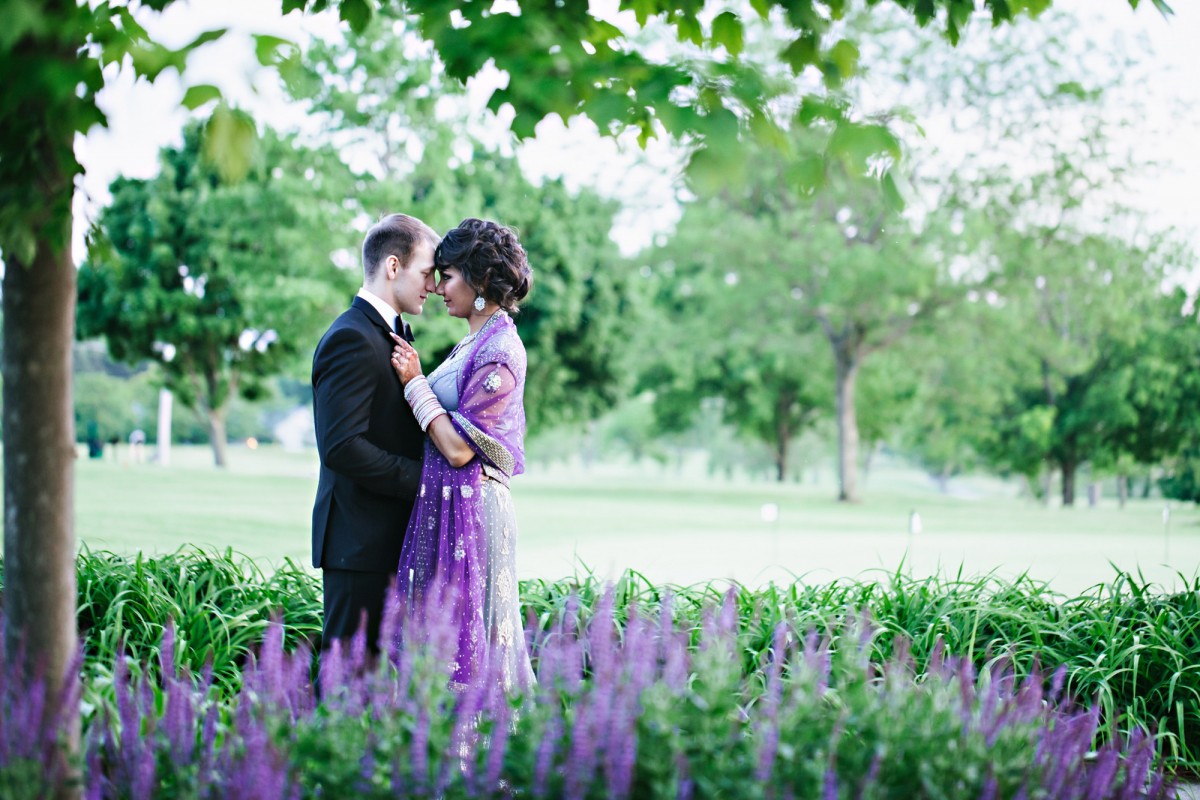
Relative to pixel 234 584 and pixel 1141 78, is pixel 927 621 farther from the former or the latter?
pixel 1141 78

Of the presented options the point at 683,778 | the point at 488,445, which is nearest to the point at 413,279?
the point at 488,445

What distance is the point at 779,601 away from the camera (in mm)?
5734

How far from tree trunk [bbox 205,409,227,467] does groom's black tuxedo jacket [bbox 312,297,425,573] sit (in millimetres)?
34758

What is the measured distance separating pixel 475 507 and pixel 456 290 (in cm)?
83

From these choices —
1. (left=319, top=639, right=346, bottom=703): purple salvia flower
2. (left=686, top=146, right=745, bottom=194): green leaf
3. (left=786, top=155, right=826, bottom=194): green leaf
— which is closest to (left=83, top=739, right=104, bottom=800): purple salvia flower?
(left=319, top=639, right=346, bottom=703): purple salvia flower

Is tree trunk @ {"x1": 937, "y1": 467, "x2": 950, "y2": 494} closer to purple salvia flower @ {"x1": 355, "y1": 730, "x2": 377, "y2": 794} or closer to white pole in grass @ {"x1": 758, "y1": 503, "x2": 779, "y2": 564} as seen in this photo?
white pole in grass @ {"x1": 758, "y1": 503, "x2": 779, "y2": 564}

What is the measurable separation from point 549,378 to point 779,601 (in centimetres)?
2993

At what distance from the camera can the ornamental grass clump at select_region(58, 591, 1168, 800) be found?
7.98ft

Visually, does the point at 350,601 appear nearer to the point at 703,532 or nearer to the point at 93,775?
the point at 93,775

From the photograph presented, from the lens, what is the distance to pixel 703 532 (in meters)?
20.3

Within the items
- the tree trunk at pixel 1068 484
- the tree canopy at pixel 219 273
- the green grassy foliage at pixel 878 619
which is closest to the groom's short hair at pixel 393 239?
the green grassy foliage at pixel 878 619

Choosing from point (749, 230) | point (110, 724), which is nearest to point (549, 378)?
point (749, 230)

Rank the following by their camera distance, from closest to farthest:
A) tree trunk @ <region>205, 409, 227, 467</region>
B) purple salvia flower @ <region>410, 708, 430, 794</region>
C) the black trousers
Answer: purple salvia flower @ <region>410, 708, 430, 794</region> → the black trousers → tree trunk @ <region>205, 409, 227, 467</region>

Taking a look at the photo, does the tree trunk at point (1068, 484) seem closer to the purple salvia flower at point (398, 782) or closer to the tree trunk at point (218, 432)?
the tree trunk at point (218, 432)
